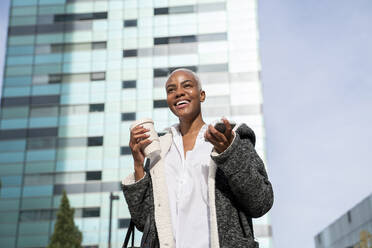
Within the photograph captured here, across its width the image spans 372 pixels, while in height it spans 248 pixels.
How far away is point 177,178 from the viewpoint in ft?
10.0

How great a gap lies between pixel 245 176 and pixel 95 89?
49389 mm

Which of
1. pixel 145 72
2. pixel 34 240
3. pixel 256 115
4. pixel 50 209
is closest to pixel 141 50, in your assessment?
pixel 145 72


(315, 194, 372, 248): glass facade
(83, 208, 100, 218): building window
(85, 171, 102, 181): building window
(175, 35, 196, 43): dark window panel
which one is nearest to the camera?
(83, 208, 100, 218): building window

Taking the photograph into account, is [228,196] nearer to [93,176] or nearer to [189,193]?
[189,193]

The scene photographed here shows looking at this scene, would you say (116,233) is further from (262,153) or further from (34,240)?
(262,153)

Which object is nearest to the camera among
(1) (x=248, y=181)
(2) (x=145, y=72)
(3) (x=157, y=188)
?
(1) (x=248, y=181)

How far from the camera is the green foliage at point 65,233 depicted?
31000mm

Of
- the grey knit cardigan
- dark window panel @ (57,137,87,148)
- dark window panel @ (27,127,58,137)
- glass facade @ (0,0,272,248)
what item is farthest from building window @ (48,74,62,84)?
the grey knit cardigan

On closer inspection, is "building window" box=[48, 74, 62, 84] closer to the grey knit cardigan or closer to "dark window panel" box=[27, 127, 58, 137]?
"dark window panel" box=[27, 127, 58, 137]

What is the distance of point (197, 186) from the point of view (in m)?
2.93

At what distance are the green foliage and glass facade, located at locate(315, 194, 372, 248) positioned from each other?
84.4 feet

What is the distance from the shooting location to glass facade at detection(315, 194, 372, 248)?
50688mm

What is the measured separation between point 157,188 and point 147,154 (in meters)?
0.23

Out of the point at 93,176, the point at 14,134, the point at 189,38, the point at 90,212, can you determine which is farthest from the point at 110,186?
the point at 189,38
